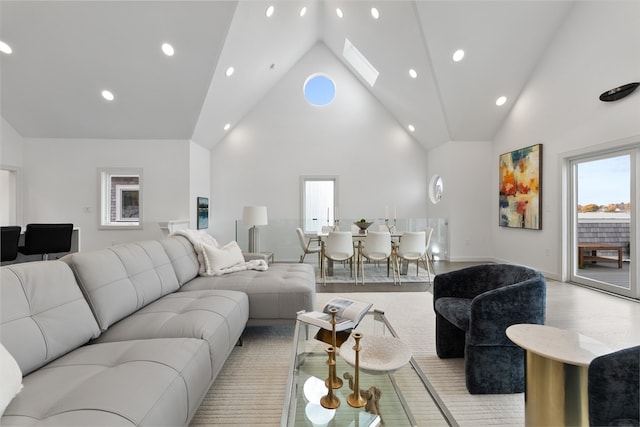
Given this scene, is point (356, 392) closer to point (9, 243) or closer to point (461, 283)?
point (461, 283)

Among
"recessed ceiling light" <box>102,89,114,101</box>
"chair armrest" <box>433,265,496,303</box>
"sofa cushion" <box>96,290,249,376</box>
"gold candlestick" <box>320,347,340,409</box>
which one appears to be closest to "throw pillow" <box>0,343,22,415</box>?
"sofa cushion" <box>96,290,249,376</box>

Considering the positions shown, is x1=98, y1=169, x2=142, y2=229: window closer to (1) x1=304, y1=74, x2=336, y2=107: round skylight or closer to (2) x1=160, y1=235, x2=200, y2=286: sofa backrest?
(2) x1=160, y1=235, x2=200, y2=286: sofa backrest

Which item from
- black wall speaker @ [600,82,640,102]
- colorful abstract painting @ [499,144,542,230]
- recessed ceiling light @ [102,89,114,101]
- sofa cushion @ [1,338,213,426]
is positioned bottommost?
sofa cushion @ [1,338,213,426]

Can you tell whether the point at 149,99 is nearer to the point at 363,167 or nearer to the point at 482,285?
the point at 363,167

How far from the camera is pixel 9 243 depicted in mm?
3758

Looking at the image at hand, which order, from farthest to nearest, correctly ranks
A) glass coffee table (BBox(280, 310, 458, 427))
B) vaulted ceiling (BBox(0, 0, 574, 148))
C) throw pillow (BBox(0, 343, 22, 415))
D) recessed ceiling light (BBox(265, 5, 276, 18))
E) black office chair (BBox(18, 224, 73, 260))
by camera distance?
recessed ceiling light (BBox(265, 5, 276, 18)) < black office chair (BBox(18, 224, 73, 260)) < vaulted ceiling (BBox(0, 0, 574, 148)) < glass coffee table (BBox(280, 310, 458, 427)) < throw pillow (BBox(0, 343, 22, 415))

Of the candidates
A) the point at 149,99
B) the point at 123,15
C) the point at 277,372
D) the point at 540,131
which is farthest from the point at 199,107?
the point at 540,131

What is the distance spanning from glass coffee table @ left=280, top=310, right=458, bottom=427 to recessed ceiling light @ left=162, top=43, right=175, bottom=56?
15.3 feet

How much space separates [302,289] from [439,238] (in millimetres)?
4217

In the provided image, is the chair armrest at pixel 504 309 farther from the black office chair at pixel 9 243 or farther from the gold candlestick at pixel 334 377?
the black office chair at pixel 9 243

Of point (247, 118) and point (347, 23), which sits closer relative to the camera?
point (347, 23)

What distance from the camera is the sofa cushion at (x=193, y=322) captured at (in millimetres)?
1612

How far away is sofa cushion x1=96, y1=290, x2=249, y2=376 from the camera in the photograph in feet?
5.29

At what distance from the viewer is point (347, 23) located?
223 inches
